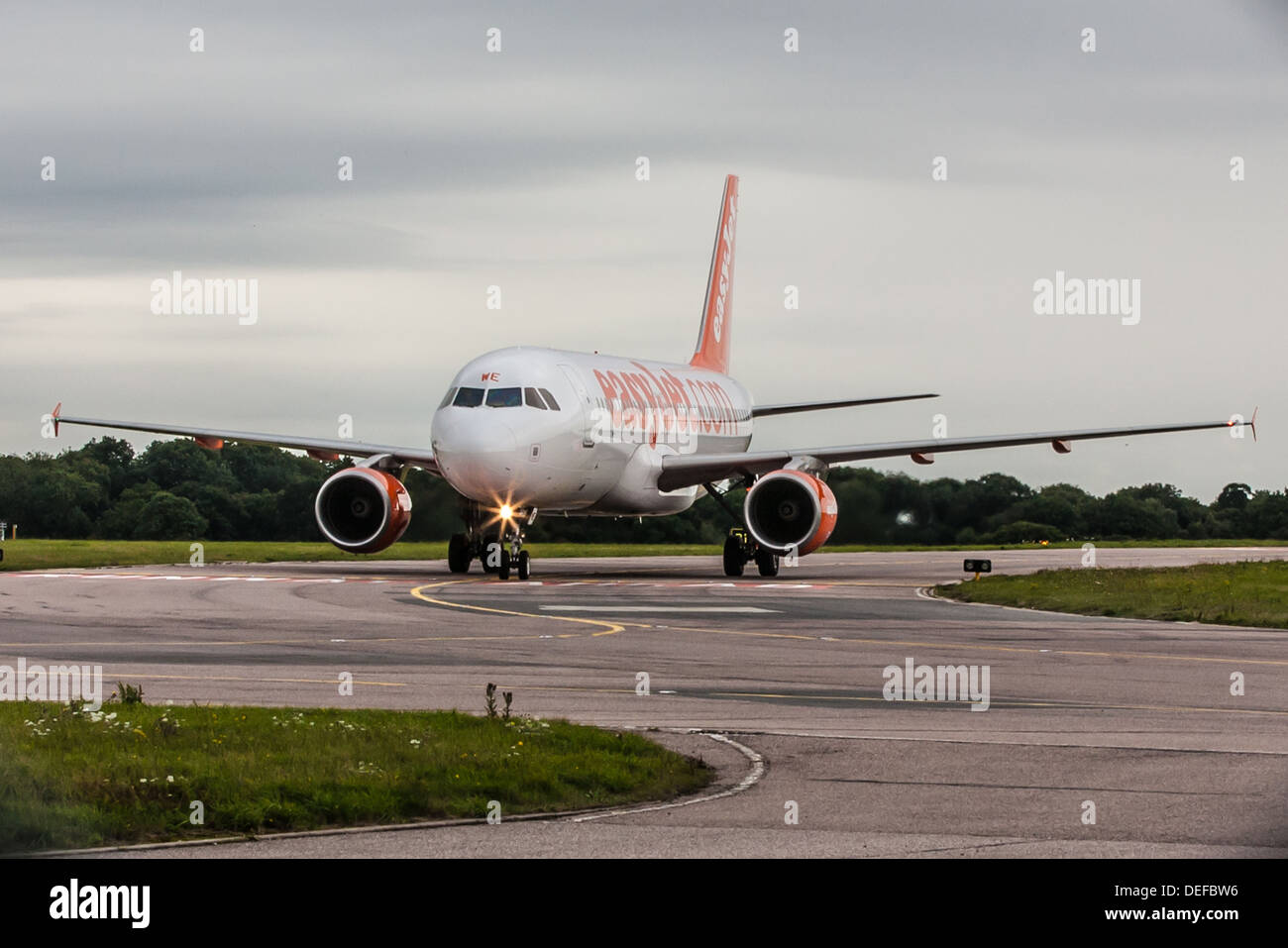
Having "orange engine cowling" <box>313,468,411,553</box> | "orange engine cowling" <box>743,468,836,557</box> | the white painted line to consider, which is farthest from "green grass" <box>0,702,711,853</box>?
"orange engine cowling" <box>313,468,411,553</box>

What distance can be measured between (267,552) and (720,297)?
16.6 meters

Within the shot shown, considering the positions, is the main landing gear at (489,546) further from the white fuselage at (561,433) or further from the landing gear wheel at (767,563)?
the landing gear wheel at (767,563)

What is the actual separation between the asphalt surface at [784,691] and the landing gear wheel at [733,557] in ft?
18.5

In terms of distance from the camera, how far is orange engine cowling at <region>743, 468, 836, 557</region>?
38.1m

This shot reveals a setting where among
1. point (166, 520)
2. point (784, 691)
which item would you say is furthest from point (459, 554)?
point (166, 520)

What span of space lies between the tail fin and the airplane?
32.1 feet

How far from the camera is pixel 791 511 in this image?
128 feet

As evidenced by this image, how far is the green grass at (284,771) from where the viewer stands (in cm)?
998

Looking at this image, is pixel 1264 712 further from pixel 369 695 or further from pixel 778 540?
pixel 778 540

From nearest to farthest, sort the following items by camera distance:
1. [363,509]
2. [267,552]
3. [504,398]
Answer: [504,398], [363,509], [267,552]

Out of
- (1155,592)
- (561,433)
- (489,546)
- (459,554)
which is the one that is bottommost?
(1155,592)

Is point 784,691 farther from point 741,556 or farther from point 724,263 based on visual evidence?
point 724,263

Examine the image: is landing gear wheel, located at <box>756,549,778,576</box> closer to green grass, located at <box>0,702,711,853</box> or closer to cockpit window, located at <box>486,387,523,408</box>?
cockpit window, located at <box>486,387,523,408</box>
